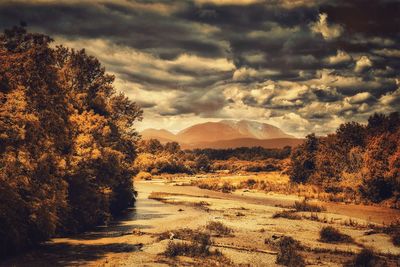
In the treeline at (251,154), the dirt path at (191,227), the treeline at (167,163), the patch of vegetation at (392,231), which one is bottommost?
the dirt path at (191,227)

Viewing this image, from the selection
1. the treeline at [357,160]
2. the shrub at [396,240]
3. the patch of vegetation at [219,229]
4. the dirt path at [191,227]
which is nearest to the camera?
the dirt path at [191,227]

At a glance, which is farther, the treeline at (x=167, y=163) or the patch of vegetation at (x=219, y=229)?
the treeline at (x=167, y=163)

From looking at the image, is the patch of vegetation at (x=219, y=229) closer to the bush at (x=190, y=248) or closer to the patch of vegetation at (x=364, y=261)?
the bush at (x=190, y=248)

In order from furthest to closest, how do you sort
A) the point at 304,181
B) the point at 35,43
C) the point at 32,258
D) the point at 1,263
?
the point at 304,181, the point at 35,43, the point at 32,258, the point at 1,263

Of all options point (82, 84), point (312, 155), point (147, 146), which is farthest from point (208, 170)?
point (82, 84)

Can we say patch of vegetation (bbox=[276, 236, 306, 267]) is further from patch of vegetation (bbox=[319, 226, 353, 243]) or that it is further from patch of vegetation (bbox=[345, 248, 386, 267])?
patch of vegetation (bbox=[319, 226, 353, 243])

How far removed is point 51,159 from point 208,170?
330 ft

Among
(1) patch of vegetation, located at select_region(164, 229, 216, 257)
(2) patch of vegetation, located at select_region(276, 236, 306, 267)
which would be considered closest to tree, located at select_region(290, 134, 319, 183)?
(2) patch of vegetation, located at select_region(276, 236, 306, 267)

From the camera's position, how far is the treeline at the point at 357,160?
46.8 meters

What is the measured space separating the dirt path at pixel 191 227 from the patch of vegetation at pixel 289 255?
1.68ft

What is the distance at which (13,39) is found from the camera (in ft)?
76.3

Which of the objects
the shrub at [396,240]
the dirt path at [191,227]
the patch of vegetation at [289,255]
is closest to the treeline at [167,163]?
the dirt path at [191,227]

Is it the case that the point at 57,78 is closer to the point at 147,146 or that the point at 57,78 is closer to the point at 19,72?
the point at 19,72

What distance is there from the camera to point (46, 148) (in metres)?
21.2
